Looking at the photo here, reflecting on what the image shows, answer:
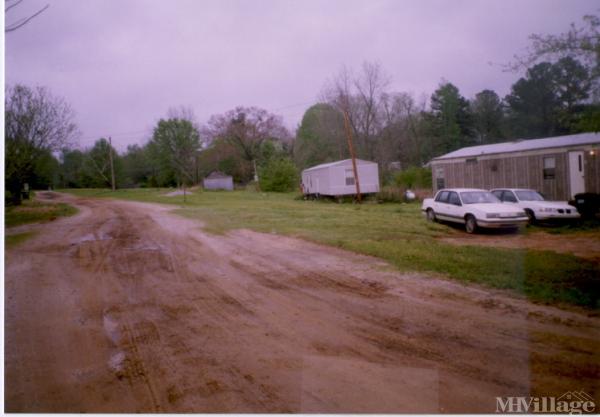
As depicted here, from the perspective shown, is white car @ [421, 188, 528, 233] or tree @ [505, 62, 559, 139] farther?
tree @ [505, 62, 559, 139]

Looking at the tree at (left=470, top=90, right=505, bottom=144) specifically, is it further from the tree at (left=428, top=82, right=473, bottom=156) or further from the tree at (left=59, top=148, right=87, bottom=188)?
the tree at (left=59, top=148, right=87, bottom=188)

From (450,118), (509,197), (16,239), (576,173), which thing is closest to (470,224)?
(509,197)

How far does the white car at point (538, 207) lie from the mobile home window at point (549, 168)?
4.23 m

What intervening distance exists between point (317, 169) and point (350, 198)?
349 centimetres

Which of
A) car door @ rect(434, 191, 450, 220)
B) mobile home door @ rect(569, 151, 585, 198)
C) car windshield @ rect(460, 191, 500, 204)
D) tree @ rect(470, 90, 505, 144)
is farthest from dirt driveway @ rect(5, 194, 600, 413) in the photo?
tree @ rect(470, 90, 505, 144)

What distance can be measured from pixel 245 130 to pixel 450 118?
26477 millimetres

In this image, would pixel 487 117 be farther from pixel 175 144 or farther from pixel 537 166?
pixel 175 144

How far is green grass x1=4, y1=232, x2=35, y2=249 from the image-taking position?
999 centimetres

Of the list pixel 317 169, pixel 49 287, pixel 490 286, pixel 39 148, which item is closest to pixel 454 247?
pixel 490 286

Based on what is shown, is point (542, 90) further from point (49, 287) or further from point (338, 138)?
point (49, 287)

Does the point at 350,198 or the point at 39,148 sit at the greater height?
the point at 39,148

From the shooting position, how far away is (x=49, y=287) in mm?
6609

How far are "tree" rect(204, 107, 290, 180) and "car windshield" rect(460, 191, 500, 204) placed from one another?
4176 centimetres

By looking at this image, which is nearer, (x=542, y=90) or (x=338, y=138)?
(x=542, y=90)
